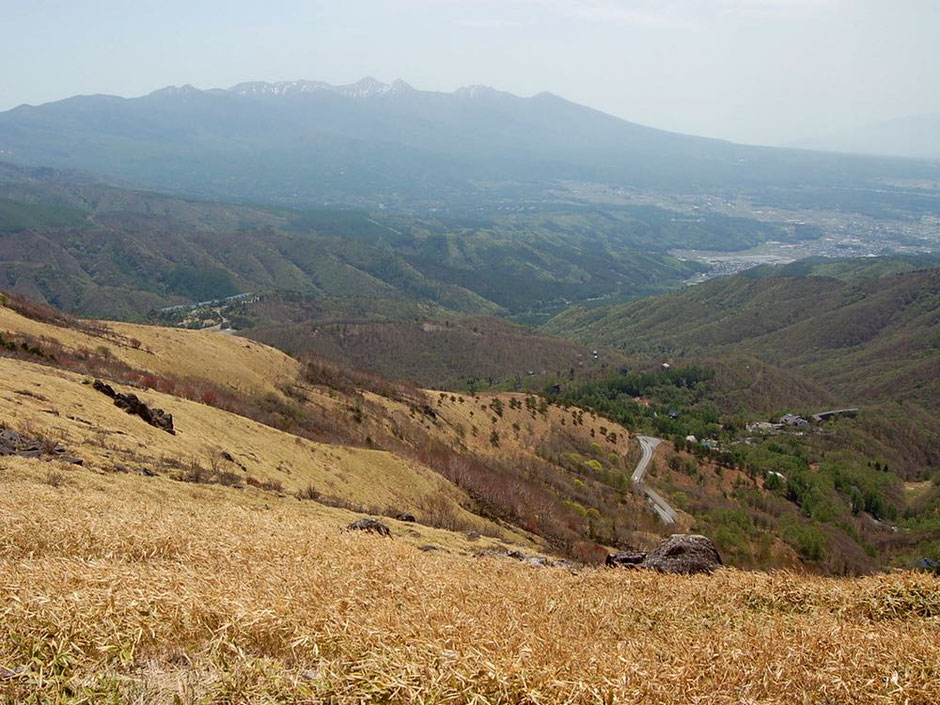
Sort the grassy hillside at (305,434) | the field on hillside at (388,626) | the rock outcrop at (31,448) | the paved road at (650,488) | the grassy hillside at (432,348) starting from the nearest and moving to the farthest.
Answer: the field on hillside at (388,626)
the rock outcrop at (31,448)
the grassy hillside at (305,434)
the paved road at (650,488)
the grassy hillside at (432,348)

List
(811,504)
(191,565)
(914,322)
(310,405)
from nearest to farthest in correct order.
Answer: (191,565), (310,405), (811,504), (914,322)

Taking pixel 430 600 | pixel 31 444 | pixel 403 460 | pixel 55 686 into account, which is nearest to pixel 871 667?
pixel 430 600

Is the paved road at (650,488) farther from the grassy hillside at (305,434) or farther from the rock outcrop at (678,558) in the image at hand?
the rock outcrop at (678,558)

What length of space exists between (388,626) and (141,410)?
861 inches

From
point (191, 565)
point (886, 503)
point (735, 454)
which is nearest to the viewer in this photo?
point (191, 565)

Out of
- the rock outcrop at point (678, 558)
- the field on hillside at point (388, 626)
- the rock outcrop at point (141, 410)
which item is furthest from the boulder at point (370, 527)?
the rock outcrop at point (141, 410)

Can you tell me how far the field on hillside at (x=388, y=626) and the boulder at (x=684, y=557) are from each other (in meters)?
2.66

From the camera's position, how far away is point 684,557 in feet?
47.8

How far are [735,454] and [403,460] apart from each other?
7801 cm

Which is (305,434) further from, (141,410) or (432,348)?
(432,348)

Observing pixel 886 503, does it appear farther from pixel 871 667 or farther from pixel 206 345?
pixel 871 667

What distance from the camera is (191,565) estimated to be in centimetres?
864

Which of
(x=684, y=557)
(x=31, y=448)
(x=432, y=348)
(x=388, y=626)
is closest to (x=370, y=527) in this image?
(x=684, y=557)

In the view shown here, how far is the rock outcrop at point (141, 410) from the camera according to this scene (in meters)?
24.1
